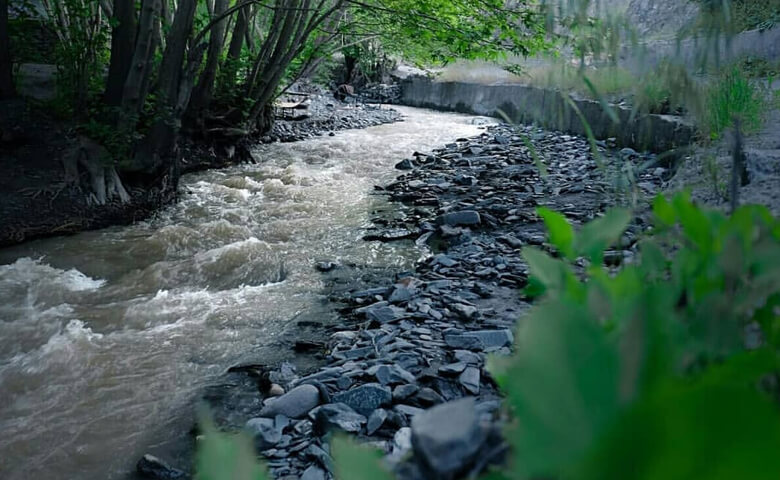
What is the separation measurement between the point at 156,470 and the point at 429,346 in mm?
1688

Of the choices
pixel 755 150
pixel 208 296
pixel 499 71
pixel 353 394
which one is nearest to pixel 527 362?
pixel 353 394

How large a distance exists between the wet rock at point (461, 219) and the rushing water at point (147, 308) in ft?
2.52

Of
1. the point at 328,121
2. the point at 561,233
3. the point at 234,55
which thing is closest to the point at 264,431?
the point at 561,233

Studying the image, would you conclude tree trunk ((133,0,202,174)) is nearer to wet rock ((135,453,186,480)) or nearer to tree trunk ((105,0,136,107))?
tree trunk ((105,0,136,107))

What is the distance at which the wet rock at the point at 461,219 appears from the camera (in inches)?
261

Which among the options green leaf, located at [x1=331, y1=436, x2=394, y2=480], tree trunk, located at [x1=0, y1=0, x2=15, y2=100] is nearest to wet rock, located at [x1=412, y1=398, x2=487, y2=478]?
green leaf, located at [x1=331, y1=436, x2=394, y2=480]

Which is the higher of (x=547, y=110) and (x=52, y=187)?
(x=547, y=110)

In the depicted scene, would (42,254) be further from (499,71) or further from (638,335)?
(499,71)

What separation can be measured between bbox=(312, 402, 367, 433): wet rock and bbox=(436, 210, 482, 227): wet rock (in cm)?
395

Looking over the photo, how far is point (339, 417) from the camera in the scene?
2846mm

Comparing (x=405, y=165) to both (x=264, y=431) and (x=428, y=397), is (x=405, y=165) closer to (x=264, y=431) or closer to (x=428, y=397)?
(x=428, y=397)

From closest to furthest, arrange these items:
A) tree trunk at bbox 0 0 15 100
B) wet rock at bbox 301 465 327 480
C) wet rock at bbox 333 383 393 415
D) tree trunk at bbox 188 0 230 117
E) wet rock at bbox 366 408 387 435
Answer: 1. wet rock at bbox 301 465 327 480
2. wet rock at bbox 366 408 387 435
3. wet rock at bbox 333 383 393 415
4. tree trunk at bbox 0 0 15 100
5. tree trunk at bbox 188 0 230 117

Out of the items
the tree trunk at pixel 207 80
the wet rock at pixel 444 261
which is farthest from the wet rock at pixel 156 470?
the tree trunk at pixel 207 80

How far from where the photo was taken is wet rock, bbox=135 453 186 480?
2760 millimetres
